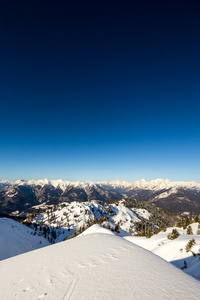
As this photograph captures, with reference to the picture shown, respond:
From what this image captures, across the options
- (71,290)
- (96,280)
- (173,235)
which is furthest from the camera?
(173,235)

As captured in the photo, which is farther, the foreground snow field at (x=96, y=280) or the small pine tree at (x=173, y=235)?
the small pine tree at (x=173, y=235)

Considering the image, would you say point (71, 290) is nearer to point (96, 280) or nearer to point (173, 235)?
point (96, 280)

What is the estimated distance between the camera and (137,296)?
4.05 meters

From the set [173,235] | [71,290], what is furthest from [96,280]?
[173,235]

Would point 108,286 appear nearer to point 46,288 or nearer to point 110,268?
point 110,268

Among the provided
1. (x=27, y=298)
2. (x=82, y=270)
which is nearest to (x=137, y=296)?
(x=82, y=270)

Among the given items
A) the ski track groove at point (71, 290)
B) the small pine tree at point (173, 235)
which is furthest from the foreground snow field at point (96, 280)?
the small pine tree at point (173, 235)

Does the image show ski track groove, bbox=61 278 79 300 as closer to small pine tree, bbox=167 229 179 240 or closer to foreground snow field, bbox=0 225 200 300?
foreground snow field, bbox=0 225 200 300

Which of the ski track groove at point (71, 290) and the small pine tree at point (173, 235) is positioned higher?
the ski track groove at point (71, 290)

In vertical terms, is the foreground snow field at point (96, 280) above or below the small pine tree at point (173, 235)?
above

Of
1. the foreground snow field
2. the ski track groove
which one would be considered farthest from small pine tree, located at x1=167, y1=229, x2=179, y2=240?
the ski track groove

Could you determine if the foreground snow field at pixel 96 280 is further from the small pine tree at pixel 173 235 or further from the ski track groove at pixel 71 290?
the small pine tree at pixel 173 235

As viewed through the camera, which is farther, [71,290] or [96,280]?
[96,280]

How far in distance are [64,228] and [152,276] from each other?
674 ft
